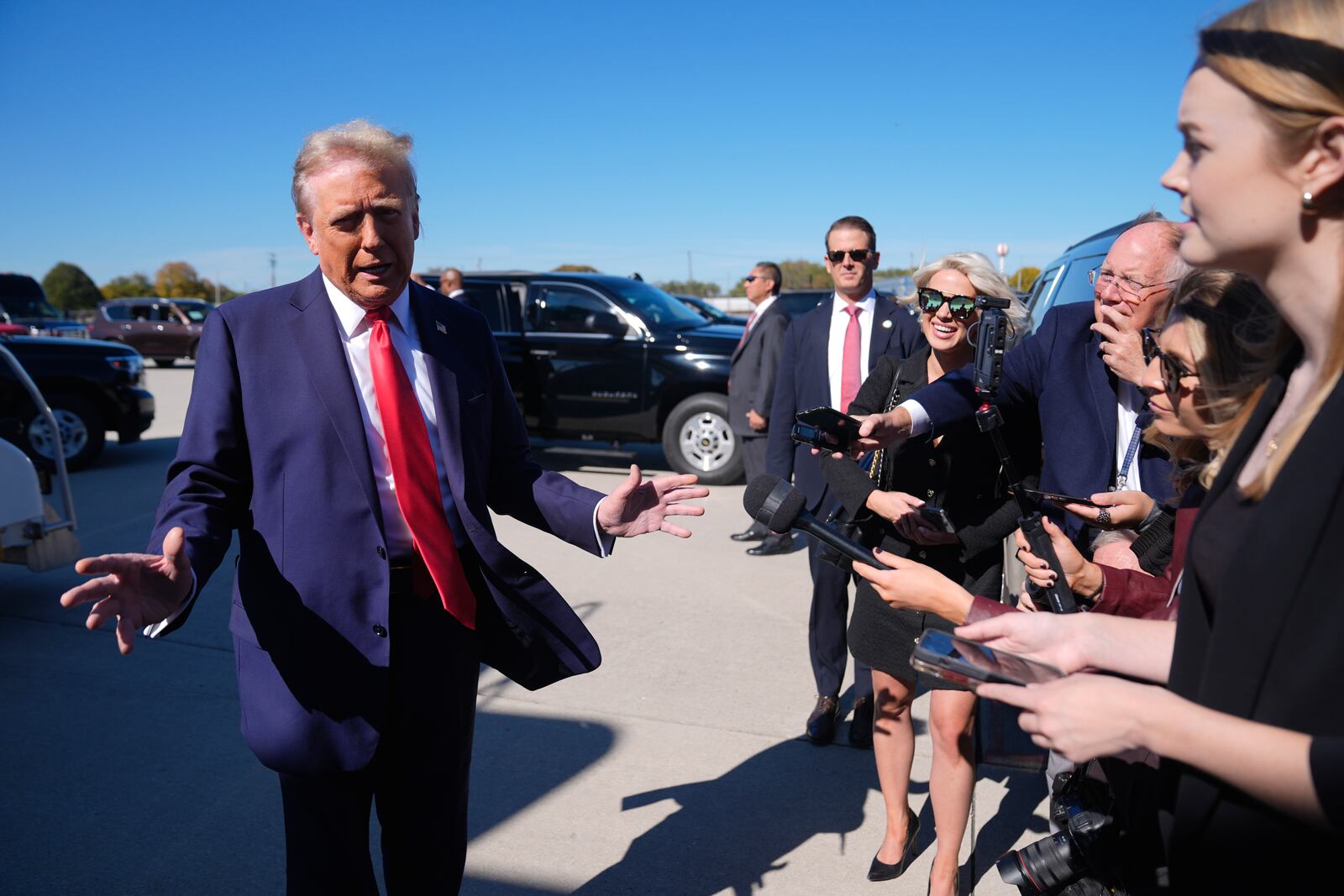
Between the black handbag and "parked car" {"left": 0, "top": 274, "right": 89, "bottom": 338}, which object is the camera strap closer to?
the black handbag

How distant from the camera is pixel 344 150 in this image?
2.11 metres

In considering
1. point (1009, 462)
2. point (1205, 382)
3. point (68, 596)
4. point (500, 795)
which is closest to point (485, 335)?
point (68, 596)

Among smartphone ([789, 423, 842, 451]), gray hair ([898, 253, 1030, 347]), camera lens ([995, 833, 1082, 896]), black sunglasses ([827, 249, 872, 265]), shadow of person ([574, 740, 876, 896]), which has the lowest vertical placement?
shadow of person ([574, 740, 876, 896])

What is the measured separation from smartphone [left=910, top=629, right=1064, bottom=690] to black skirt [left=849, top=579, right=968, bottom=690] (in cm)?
162

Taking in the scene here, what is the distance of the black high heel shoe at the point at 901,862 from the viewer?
312cm

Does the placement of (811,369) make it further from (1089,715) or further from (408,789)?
(1089,715)

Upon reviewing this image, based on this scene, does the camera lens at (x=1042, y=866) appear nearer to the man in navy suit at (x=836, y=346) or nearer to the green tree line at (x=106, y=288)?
the man in navy suit at (x=836, y=346)

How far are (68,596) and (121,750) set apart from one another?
9.49 feet

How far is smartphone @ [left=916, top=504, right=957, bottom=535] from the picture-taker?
2.78 meters

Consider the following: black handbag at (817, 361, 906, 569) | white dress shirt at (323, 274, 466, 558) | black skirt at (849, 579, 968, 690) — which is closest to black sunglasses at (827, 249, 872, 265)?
A: black handbag at (817, 361, 906, 569)

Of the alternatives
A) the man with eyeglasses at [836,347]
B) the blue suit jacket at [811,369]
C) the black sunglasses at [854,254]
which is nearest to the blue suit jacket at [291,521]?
the man with eyeglasses at [836,347]

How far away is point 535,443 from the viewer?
38.4 ft

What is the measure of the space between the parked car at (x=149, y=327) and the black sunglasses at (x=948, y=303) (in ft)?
87.4

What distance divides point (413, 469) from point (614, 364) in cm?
774
